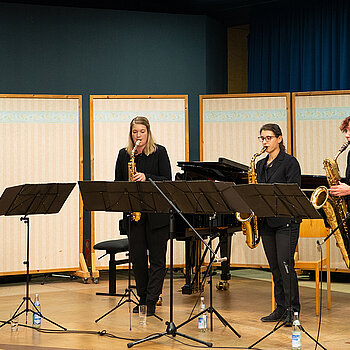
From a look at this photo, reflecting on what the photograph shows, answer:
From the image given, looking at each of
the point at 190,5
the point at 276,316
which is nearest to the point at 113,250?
the point at 276,316

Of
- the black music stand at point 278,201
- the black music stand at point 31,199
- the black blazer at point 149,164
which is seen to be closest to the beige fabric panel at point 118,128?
the black blazer at point 149,164

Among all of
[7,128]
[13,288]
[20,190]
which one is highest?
[7,128]

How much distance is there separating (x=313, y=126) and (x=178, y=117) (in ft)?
5.17

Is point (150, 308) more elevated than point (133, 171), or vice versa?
point (133, 171)

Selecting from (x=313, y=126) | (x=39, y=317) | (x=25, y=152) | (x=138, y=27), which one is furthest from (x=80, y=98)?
(x=39, y=317)

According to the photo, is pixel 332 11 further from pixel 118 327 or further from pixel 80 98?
pixel 118 327

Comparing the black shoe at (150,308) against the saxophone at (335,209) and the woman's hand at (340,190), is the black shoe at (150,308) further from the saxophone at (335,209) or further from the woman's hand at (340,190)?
the woman's hand at (340,190)

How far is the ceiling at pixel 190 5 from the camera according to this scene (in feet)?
28.2

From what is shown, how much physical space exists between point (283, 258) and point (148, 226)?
1.11m

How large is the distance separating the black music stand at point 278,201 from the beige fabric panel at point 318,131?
3326mm

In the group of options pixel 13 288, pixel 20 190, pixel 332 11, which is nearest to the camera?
pixel 20 190

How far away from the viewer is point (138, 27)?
28.1ft

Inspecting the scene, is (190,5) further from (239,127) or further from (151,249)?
(151,249)

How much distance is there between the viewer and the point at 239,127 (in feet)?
26.3
